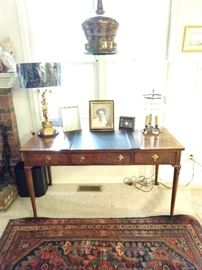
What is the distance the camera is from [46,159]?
→ 1.88m

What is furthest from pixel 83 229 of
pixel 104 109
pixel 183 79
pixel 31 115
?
pixel 183 79

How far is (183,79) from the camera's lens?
7.30 ft

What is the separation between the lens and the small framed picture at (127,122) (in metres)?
2.21

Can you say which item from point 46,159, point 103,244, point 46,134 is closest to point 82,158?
point 46,159

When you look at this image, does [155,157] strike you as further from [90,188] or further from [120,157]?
[90,188]

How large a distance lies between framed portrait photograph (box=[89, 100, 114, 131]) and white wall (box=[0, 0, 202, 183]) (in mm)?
580

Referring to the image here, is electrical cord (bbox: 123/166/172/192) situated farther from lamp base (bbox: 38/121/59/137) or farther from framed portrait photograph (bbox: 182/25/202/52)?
framed portrait photograph (bbox: 182/25/202/52)

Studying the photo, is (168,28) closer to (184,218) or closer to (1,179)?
(184,218)

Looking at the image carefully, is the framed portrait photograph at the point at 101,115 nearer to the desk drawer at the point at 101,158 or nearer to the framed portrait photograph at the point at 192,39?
the desk drawer at the point at 101,158

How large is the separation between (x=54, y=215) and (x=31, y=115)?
1050 mm

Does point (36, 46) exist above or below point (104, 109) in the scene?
above

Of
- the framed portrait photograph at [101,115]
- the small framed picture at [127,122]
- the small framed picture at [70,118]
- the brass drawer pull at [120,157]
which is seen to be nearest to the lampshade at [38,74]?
the small framed picture at [70,118]

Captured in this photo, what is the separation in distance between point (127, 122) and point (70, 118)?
56 cm

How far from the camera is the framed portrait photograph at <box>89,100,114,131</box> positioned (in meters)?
2.19
